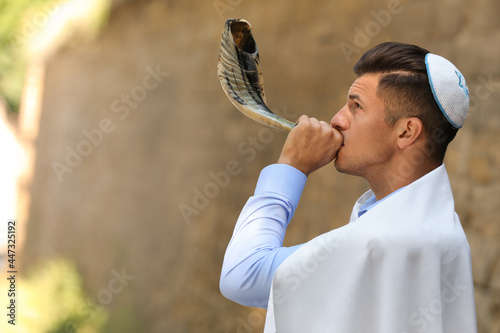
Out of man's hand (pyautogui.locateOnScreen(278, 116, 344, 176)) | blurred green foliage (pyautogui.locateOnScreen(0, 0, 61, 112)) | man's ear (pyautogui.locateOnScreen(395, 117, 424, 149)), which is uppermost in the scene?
blurred green foliage (pyautogui.locateOnScreen(0, 0, 61, 112))

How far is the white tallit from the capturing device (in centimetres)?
123

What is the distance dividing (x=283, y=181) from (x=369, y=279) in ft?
1.07

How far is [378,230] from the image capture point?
1232mm

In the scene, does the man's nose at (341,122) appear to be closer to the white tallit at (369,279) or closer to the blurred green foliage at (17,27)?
the white tallit at (369,279)

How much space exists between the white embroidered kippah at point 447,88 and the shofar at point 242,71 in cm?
39

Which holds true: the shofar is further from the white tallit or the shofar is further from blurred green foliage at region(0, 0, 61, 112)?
blurred green foliage at region(0, 0, 61, 112)

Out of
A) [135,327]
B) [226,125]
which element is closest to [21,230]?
→ [135,327]

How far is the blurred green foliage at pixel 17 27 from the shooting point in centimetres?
943

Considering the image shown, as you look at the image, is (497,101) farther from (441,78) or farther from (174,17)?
(174,17)

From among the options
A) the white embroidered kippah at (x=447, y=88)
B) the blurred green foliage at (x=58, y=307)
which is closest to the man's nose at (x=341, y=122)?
the white embroidered kippah at (x=447, y=88)

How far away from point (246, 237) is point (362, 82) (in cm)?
52

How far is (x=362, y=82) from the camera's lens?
1.53m

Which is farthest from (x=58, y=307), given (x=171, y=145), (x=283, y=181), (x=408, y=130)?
(x=408, y=130)

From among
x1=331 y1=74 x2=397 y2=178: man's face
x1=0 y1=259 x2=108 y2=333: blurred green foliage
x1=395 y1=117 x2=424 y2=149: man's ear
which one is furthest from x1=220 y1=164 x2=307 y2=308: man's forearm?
x1=0 y1=259 x2=108 y2=333: blurred green foliage
